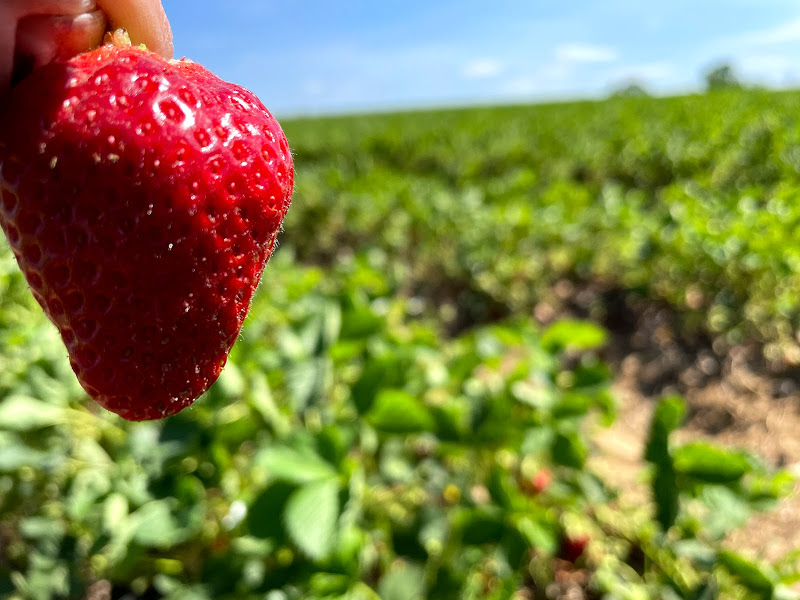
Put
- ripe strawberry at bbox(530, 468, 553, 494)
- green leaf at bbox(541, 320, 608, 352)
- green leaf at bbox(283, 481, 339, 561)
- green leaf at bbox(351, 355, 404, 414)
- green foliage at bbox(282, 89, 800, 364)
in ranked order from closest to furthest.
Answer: green leaf at bbox(283, 481, 339, 561) → green leaf at bbox(351, 355, 404, 414) → green leaf at bbox(541, 320, 608, 352) → ripe strawberry at bbox(530, 468, 553, 494) → green foliage at bbox(282, 89, 800, 364)

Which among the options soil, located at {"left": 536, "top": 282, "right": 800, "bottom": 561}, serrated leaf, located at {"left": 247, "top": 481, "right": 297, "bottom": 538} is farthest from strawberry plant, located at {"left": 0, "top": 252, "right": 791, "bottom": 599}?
soil, located at {"left": 536, "top": 282, "right": 800, "bottom": 561}

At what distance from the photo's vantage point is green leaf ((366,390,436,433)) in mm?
1058

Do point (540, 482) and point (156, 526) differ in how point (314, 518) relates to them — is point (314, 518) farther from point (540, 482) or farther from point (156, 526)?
point (540, 482)

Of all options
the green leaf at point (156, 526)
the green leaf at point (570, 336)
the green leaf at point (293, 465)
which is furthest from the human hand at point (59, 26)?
the green leaf at point (570, 336)

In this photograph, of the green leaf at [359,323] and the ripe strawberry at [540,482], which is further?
the ripe strawberry at [540,482]

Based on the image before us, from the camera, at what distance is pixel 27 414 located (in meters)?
1.19

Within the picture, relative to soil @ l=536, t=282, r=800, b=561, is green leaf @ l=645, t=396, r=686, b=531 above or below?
above

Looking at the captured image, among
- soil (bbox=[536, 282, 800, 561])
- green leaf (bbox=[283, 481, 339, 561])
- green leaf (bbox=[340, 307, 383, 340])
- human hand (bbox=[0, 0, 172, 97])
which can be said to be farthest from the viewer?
soil (bbox=[536, 282, 800, 561])

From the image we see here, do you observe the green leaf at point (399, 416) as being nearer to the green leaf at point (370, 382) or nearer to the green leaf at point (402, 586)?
the green leaf at point (370, 382)

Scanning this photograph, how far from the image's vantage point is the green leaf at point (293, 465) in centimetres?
94

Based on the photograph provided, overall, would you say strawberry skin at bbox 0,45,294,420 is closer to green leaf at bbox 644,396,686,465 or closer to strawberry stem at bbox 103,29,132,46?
strawberry stem at bbox 103,29,132,46

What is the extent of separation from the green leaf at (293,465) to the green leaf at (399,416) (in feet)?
0.40

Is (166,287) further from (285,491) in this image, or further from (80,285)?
(285,491)

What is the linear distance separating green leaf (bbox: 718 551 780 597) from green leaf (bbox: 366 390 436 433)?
1.65ft
